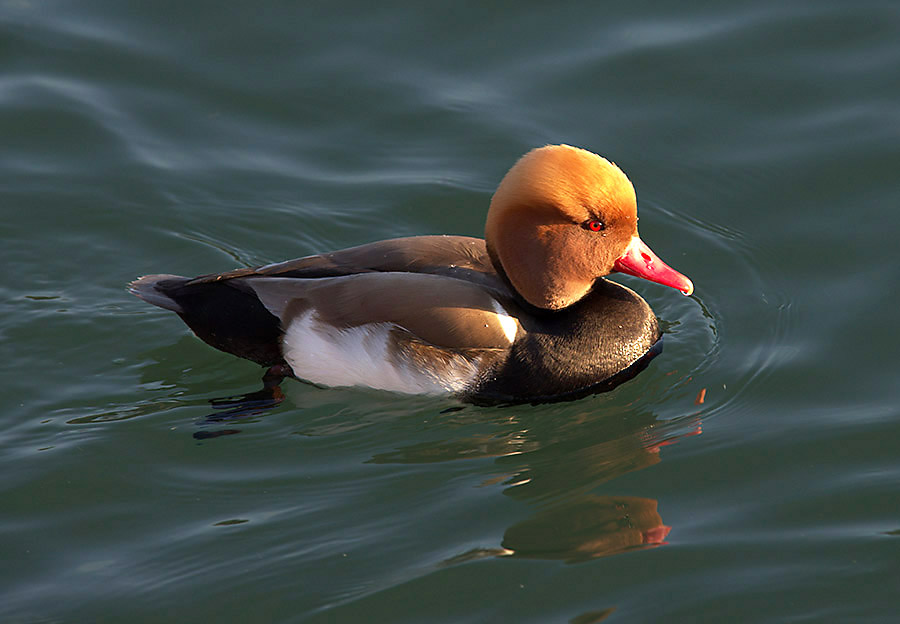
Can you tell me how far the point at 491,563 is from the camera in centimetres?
454

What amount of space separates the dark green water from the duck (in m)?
0.17

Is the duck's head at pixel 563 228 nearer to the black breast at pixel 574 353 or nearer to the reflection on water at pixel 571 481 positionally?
the black breast at pixel 574 353

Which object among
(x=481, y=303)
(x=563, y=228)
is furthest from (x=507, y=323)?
(x=563, y=228)

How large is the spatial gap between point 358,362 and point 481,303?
2.16 ft

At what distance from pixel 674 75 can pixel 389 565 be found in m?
4.59

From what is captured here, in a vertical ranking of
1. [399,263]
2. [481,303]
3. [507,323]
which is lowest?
[507,323]

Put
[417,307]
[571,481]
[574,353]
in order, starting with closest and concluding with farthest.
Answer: [571,481]
[417,307]
[574,353]

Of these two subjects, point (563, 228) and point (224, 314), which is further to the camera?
point (224, 314)

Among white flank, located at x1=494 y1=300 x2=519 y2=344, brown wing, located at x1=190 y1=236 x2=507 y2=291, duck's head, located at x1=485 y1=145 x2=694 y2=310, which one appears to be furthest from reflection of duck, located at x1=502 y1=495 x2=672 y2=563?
brown wing, located at x1=190 y1=236 x2=507 y2=291

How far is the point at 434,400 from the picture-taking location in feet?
18.5

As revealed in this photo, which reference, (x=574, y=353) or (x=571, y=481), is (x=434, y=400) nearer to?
(x=574, y=353)

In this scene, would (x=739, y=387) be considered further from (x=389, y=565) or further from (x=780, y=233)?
(x=389, y=565)

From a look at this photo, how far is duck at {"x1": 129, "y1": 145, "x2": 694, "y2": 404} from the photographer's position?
5.46m

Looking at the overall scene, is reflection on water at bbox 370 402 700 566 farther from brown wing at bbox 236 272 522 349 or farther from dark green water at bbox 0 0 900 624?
brown wing at bbox 236 272 522 349
